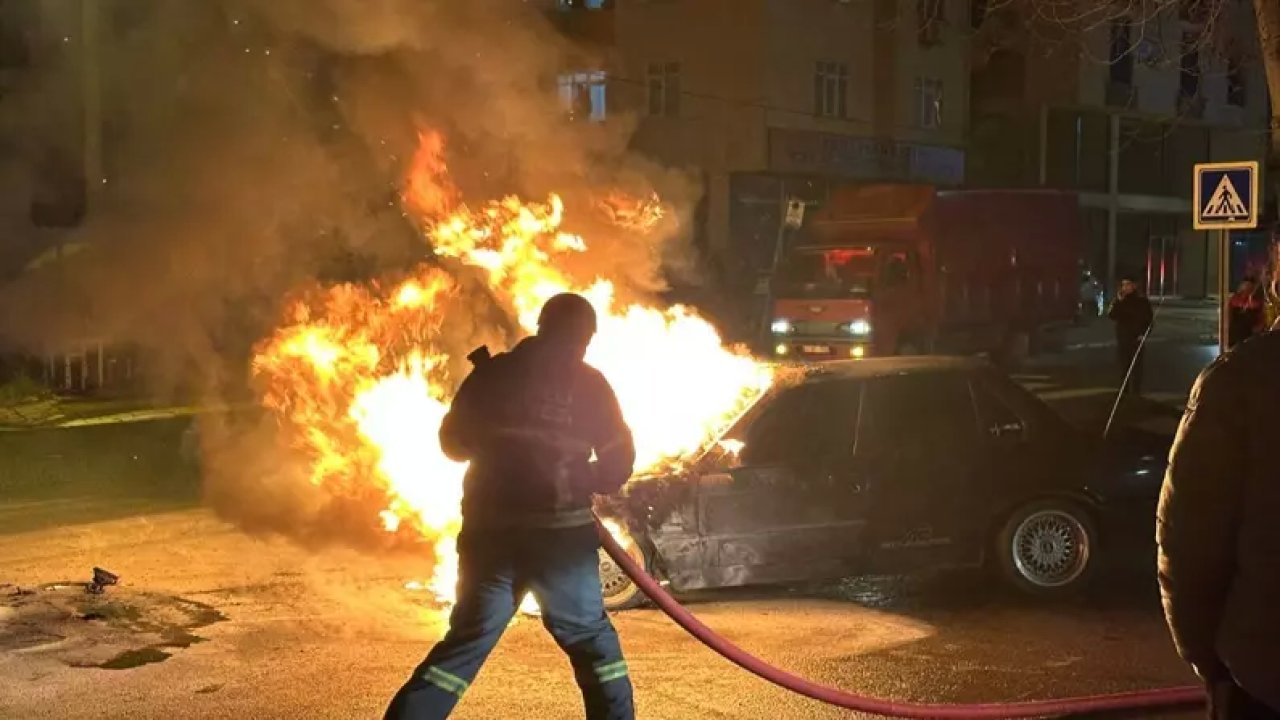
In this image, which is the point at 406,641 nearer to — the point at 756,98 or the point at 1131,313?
the point at 1131,313

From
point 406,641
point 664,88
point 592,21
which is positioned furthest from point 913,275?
point 406,641

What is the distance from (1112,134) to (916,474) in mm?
42180

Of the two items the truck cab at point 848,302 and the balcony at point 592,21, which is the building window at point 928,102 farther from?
the truck cab at point 848,302

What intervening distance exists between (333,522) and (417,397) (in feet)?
5.17

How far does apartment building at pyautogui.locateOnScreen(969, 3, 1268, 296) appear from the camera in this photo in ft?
145

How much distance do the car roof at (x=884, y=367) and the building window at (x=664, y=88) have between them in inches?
1023

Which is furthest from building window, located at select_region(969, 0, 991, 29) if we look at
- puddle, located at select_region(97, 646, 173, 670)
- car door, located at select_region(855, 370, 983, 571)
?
puddle, located at select_region(97, 646, 173, 670)

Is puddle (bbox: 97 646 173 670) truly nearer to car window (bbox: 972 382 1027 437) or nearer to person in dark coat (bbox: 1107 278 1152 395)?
car window (bbox: 972 382 1027 437)

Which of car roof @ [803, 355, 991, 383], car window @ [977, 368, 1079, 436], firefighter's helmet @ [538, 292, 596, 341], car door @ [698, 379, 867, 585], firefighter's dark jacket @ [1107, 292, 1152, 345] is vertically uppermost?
firefighter's helmet @ [538, 292, 596, 341]

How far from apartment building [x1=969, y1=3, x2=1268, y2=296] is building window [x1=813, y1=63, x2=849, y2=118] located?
20.7 ft

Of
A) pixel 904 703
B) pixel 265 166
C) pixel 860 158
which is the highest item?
pixel 860 158

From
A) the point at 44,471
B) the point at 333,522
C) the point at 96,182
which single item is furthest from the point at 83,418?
the point at 333,522

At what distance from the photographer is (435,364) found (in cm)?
1045

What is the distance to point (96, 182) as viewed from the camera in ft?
56.6
